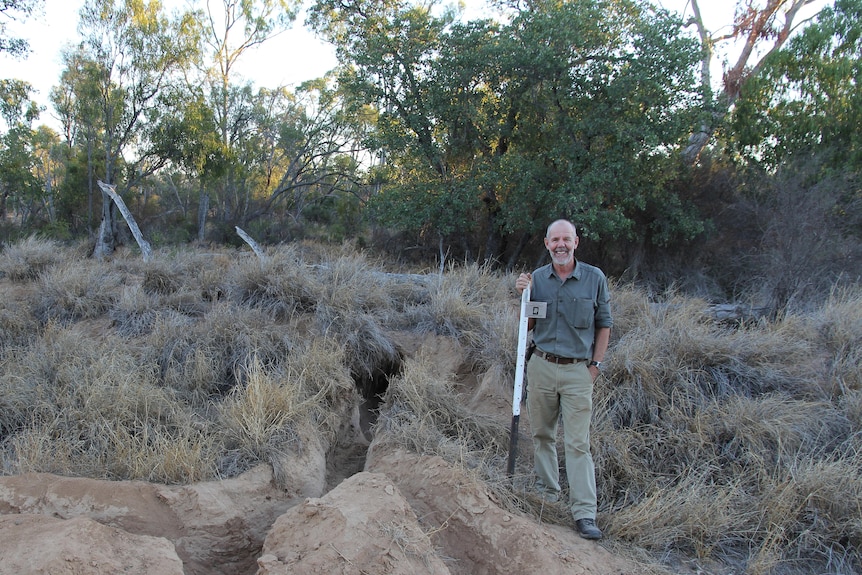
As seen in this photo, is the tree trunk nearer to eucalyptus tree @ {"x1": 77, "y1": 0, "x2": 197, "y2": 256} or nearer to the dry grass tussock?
eucalyptus tree @ {"x1": 77, "y1": 0, "x2": 197, "y2": 256}

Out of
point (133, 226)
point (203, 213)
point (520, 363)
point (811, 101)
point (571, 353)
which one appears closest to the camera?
point (571, 353)

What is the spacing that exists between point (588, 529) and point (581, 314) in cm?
149

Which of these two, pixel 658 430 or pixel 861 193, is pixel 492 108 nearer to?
pixel 861 193

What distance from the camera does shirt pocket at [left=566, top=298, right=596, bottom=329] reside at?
4211mm

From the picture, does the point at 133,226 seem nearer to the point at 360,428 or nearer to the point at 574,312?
the point at 360,428

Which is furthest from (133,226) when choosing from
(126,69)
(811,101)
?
(811,101)

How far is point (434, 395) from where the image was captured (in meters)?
5.68

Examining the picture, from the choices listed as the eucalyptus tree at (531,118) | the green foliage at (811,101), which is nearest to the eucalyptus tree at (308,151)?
the eucalyptus tree at (531,118)

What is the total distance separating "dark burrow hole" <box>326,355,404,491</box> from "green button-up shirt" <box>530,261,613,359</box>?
2296 mm

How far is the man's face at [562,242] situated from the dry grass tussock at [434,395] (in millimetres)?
1771

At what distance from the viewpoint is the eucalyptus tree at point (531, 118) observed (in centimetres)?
1138

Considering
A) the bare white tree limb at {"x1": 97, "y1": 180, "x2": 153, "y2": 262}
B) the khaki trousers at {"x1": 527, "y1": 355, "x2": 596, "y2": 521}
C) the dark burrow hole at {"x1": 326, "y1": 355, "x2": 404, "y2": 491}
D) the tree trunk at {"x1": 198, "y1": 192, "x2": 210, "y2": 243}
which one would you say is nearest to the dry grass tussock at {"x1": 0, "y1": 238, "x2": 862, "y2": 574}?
the dark burrow hole at {"x1": 326, "y1": 355, "x2": 404, "y2": 491}

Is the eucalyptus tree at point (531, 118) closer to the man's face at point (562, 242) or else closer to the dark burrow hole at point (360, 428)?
the dark burrow hole at point (360, 428)

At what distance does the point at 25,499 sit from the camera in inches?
147
